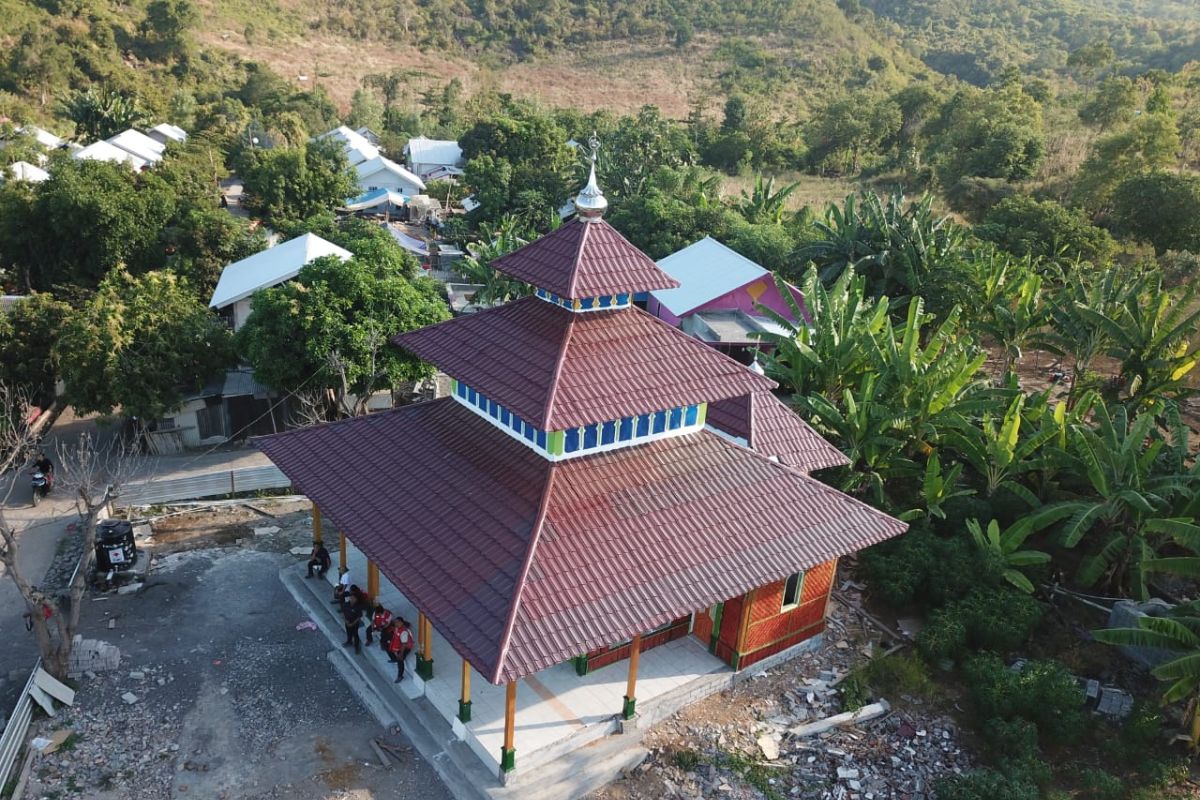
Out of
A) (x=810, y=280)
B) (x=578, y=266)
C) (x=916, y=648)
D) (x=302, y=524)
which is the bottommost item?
(x=302, y=524)

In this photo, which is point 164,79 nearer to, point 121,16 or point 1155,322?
point 121,16

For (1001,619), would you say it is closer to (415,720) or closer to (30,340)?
(415,720)

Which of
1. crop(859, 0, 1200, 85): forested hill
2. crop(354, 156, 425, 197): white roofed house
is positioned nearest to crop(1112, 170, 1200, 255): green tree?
crop(354, 156, 425, 197): white roofed house

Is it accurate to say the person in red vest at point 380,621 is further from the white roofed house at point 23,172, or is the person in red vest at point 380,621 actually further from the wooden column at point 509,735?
the white roofed house at point 23,172

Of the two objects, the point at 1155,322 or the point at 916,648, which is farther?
the point at 1155,322

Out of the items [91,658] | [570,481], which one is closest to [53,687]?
[91,658]

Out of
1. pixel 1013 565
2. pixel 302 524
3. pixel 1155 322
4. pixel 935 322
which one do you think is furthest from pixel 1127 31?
Result: pixel 302 524
